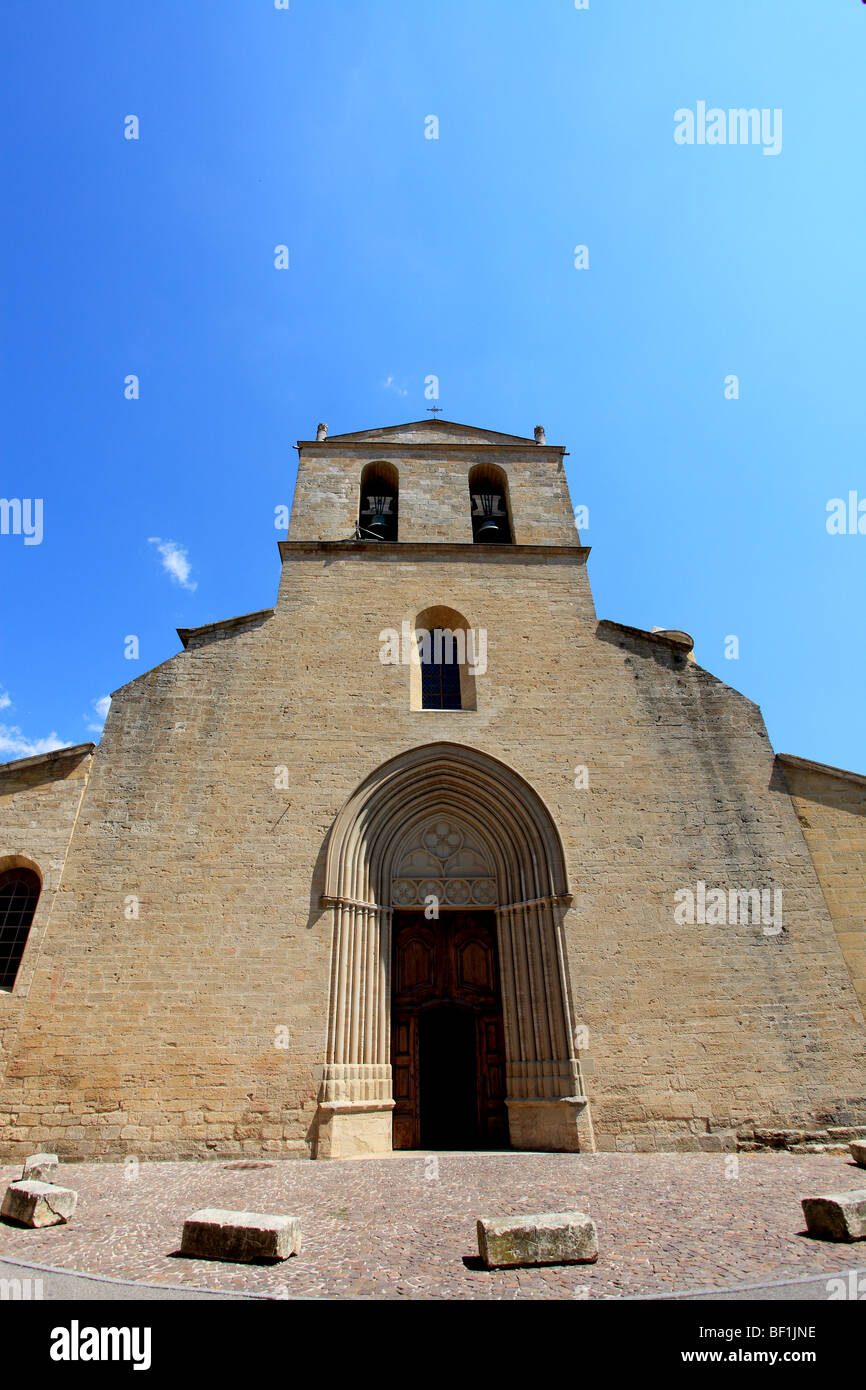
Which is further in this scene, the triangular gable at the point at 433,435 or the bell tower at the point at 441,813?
the triangular gable at the point at 433,435

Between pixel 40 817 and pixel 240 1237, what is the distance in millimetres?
6691

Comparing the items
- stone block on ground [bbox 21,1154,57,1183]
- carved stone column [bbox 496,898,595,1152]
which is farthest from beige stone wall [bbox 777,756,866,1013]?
stone block on ground [bbox 21,1154,57,1183]

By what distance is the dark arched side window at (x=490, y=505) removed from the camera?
41.2 ft

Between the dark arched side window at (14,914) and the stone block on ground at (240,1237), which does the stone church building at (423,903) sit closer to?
the dark arched side window at (14,914)

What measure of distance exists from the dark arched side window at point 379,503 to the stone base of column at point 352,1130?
885 centimetres

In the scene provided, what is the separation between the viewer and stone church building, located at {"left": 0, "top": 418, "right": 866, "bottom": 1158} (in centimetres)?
746

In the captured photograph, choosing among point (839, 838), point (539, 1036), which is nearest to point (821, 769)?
point (839, 838)

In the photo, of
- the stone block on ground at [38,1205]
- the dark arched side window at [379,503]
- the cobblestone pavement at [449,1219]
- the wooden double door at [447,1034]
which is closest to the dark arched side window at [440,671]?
the dark arched side window at [379,503]

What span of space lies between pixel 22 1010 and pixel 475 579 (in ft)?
28.8

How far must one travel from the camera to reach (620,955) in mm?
8188

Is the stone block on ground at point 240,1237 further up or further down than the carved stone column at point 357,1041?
further down
